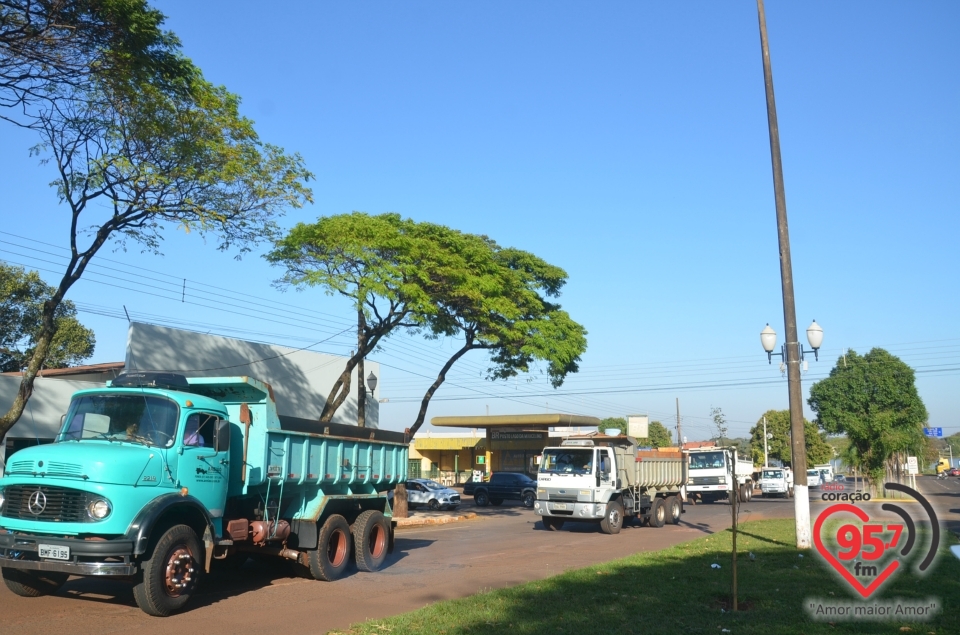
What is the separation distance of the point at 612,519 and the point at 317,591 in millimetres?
12610

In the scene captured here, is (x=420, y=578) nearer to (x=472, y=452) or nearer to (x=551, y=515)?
(x=551, y=515)

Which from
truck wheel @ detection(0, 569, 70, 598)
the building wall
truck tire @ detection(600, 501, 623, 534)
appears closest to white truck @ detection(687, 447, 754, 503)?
the building wall

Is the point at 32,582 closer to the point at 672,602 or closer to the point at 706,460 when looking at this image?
the point at 672,602

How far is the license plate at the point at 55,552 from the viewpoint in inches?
356

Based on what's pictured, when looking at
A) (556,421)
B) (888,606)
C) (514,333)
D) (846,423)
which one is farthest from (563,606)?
(556,421)

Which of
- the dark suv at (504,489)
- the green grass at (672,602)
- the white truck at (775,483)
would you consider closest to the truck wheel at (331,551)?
the green grass at (672,602)

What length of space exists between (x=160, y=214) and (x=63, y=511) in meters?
9.43

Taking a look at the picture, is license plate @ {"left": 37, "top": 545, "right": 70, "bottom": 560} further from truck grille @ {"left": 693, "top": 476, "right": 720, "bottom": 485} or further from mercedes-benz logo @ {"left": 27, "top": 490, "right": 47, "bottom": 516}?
truck grille @ {"left": 693, "top": 476, "right": 720, "bottom": 485}

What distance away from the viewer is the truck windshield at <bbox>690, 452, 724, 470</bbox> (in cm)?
3941

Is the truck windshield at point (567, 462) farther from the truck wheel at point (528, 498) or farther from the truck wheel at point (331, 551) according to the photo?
the truck wheel at point (528, 498)

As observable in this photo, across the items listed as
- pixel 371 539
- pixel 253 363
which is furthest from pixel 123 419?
pixel 253 363

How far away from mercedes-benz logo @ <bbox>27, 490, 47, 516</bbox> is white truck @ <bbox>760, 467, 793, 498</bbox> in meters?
45.4

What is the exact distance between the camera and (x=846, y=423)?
38.5 meters

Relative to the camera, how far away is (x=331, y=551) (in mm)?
13367
